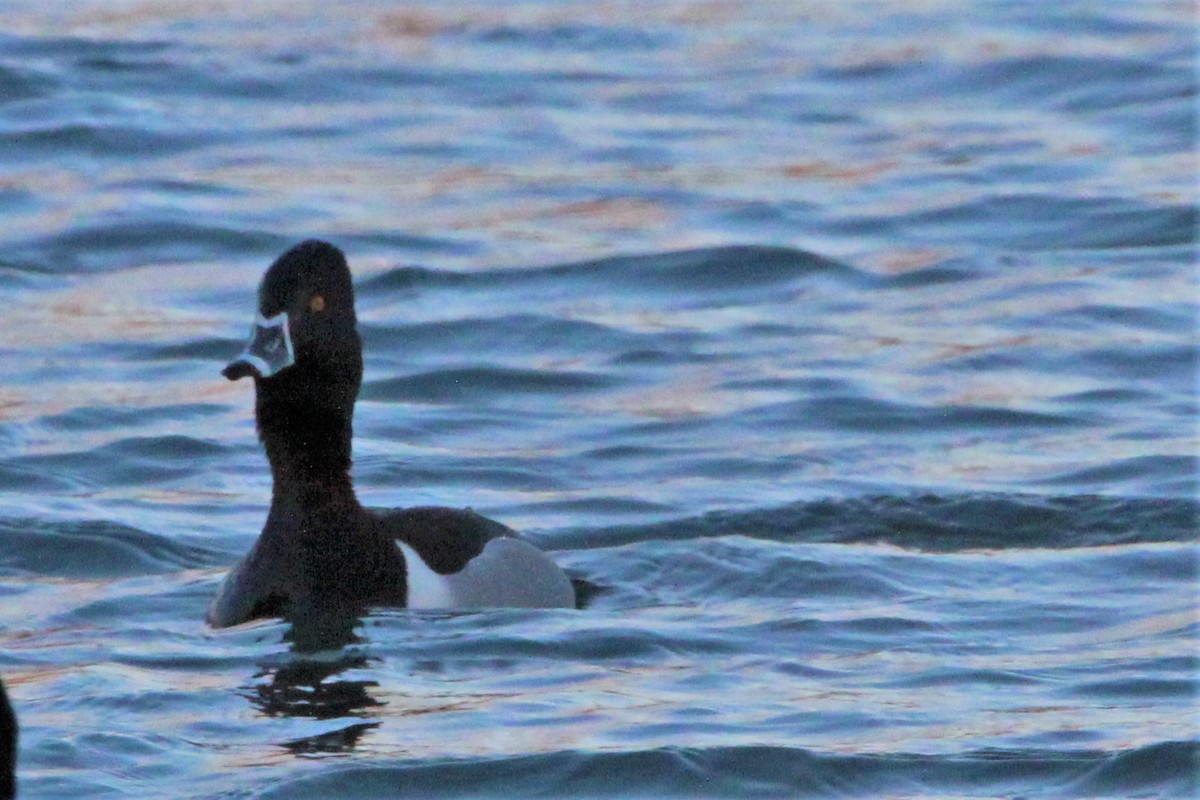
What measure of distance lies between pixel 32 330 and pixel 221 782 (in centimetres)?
755

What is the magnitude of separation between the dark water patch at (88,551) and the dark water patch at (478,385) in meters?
2.97

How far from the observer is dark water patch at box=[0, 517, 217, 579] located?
33.0 feet

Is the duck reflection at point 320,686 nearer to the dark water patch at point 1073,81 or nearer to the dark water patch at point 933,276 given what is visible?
the dark water patch at point 933,276

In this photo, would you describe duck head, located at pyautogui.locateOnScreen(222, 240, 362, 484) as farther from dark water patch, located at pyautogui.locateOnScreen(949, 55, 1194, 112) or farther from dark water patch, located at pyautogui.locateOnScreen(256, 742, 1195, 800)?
dark water patch, located at pyautogui.locateOnScreen(949, 55, 1194, 112)

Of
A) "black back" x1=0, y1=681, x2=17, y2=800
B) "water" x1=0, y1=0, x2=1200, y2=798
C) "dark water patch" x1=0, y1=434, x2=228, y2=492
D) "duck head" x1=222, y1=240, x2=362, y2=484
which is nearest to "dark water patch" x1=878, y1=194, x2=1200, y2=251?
"water" x1=0, y1=0, x2=1200, y2=798

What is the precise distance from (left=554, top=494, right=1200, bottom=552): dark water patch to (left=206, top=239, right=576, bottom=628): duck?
1428 mm

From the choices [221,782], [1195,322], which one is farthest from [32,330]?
[221,782]

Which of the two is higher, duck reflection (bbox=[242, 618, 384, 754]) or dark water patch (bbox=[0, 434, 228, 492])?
dark water patch (bbox=[0, 434, 228, 492])

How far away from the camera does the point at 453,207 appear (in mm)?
17344

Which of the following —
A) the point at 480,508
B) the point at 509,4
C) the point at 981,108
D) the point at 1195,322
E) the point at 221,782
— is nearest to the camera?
the point at 221,782

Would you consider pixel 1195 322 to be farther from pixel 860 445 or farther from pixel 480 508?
pixel 480 508

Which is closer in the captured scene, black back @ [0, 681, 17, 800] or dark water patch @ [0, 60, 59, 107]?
black back @ [0, 681, 17, 800]

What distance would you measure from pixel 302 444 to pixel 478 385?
451cm

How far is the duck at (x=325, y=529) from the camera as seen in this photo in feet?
29.2
